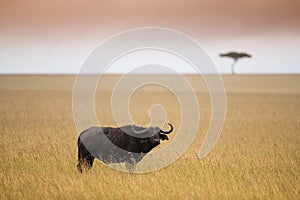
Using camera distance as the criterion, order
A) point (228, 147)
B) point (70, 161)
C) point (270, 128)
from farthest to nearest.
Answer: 1. point (270, 128)
2. point (228, 147)
3. point (70, 161)

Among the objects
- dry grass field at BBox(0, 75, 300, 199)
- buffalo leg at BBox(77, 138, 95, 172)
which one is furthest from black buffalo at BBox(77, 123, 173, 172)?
dry grass field at BBox(0, 75, 300, 199)

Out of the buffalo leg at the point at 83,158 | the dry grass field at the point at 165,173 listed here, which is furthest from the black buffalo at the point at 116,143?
the dry grass field at the point at 165,173

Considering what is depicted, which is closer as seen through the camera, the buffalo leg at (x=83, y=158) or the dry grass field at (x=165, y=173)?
the dry grass field at (x=165, y=173)

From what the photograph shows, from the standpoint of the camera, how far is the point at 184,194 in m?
9.09

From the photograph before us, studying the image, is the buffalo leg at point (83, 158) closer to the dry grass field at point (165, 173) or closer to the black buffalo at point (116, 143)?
the black buffalo at point (116, 143)

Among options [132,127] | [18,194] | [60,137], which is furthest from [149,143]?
[60,137]

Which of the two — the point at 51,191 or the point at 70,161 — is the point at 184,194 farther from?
the point at 70,161

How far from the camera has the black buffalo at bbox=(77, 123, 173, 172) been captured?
10.4 metres

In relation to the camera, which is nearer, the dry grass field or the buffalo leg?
the dry grass field

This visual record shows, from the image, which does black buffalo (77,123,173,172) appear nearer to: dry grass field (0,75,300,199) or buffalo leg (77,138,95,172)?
buffalo leg (77,138,95,172)

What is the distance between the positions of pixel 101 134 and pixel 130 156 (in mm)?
892

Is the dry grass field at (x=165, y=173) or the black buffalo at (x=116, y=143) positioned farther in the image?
the black buffalo at (x=116, y=143)

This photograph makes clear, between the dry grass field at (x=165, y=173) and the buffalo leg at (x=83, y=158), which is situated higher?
the buffalo leg at (x=83, y=158)

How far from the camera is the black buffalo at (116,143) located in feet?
34.1
